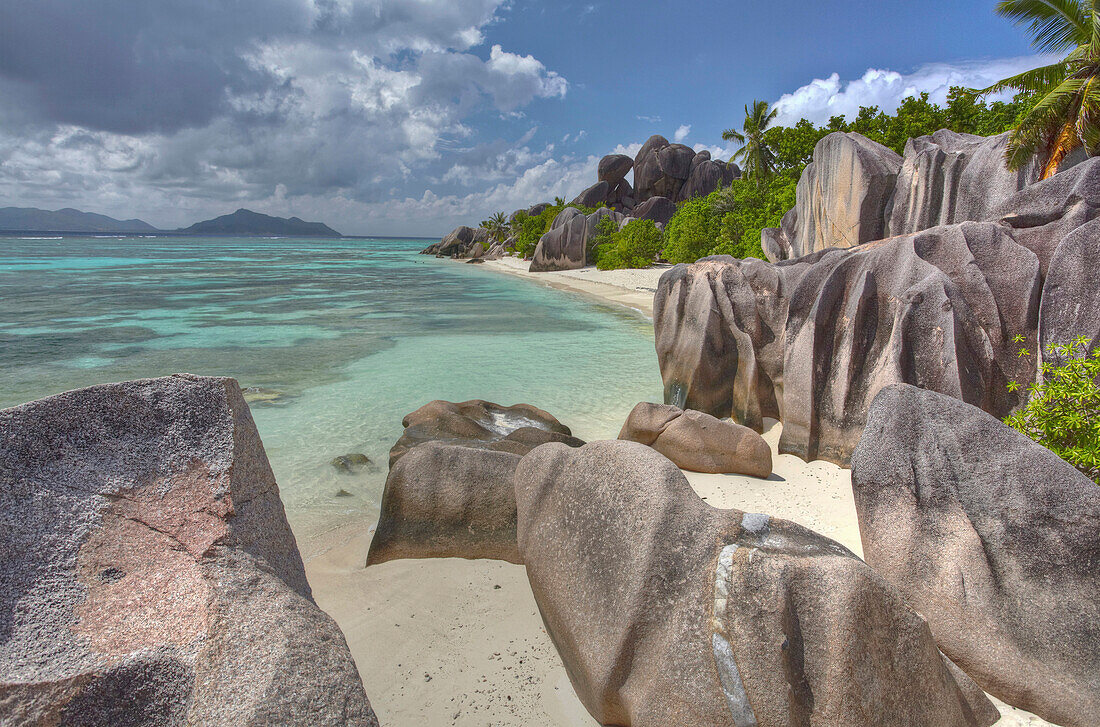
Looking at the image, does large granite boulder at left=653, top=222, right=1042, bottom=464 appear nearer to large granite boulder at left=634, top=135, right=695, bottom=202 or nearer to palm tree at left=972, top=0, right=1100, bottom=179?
palm tree at left=972, top=0, right=1100, bottom=179

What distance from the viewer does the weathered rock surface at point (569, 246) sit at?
42750mm

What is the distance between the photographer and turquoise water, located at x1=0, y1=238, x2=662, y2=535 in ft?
28.1

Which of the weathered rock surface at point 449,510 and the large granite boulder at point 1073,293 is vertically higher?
the large granite boulder at point 1073,293

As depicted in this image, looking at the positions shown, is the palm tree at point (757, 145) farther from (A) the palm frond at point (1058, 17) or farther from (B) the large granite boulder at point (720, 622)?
(B) the large granite boulder at point (720, 622)

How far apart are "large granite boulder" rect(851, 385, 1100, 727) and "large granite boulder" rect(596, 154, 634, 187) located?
5798cm

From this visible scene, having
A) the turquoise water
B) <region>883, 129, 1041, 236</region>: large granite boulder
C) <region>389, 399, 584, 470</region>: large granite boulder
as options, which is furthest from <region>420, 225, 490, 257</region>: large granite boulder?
<region>389, 399, 584, 470</region>: large granite boulder

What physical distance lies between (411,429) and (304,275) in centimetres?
3814

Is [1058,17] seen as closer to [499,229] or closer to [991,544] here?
[991,544]

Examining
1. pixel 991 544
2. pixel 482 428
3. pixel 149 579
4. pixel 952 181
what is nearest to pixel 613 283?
pixel 952 181

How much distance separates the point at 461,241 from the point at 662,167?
29240 mm

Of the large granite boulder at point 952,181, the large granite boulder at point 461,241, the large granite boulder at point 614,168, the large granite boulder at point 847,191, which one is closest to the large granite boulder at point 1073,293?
the large granite boulder at point 952,181

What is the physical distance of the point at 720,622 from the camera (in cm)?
258

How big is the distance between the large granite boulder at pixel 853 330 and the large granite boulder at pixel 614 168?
53.1 meters

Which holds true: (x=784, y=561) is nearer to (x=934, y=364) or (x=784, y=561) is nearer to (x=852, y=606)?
(x=852, y=606)
